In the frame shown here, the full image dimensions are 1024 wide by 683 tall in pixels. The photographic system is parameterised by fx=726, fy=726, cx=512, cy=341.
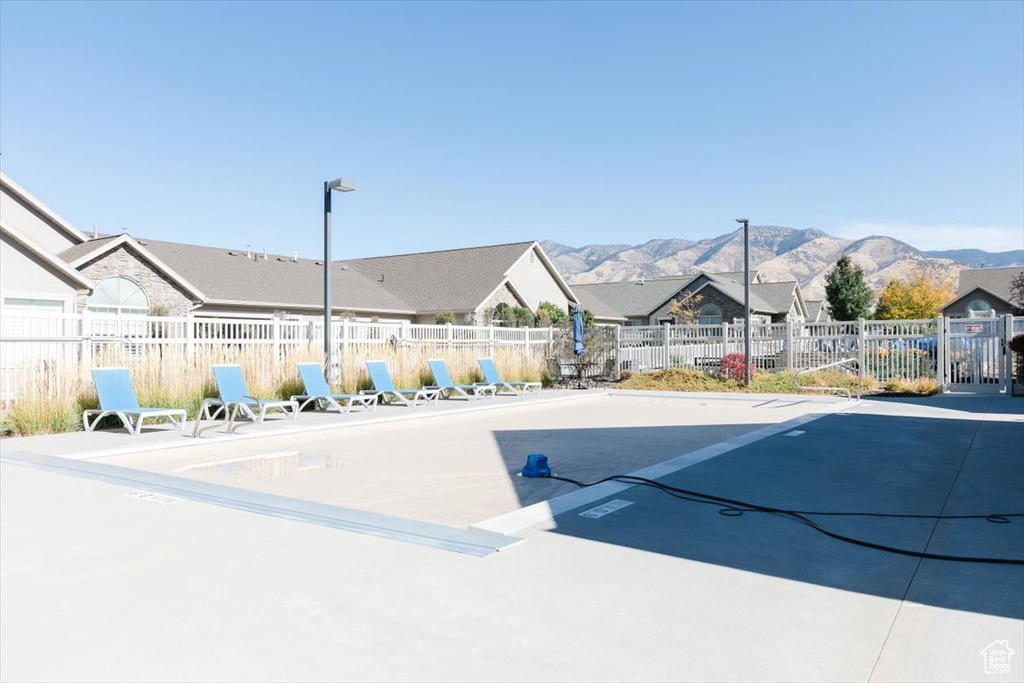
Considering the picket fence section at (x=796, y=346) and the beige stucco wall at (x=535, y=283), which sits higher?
the beige stucco wall at (x=535, y=283)

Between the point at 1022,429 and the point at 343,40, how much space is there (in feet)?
64.6

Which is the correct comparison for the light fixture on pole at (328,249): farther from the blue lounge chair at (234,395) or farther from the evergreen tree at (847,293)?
the evergreen tree at (847,293)

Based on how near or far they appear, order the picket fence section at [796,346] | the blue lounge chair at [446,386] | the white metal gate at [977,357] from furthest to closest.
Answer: the picket fence section at [796,346] < the white metal gate at [977,357] < the blue lounge chair at [446,386]

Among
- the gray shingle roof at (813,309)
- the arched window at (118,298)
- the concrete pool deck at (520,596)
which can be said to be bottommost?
the concrete pool deck at (520,596)

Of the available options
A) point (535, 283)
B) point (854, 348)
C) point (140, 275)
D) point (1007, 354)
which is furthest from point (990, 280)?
point (140, 275)

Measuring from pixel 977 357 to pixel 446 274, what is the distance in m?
23.7

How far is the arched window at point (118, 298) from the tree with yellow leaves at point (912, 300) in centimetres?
4736

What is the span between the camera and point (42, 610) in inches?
144

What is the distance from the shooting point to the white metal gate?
63.0 ft

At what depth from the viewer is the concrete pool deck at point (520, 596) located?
119 inches

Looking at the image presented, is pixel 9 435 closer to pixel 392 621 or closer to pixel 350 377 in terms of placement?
pixel 350 377

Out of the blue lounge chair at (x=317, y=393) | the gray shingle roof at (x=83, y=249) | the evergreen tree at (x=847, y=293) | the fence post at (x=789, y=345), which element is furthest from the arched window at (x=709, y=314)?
the blue lounge chair at (x=317, y=393)

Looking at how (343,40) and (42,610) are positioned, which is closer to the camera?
(42,610)

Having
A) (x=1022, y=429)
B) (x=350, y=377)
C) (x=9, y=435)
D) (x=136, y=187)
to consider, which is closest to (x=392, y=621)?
(x=9, y=435)
